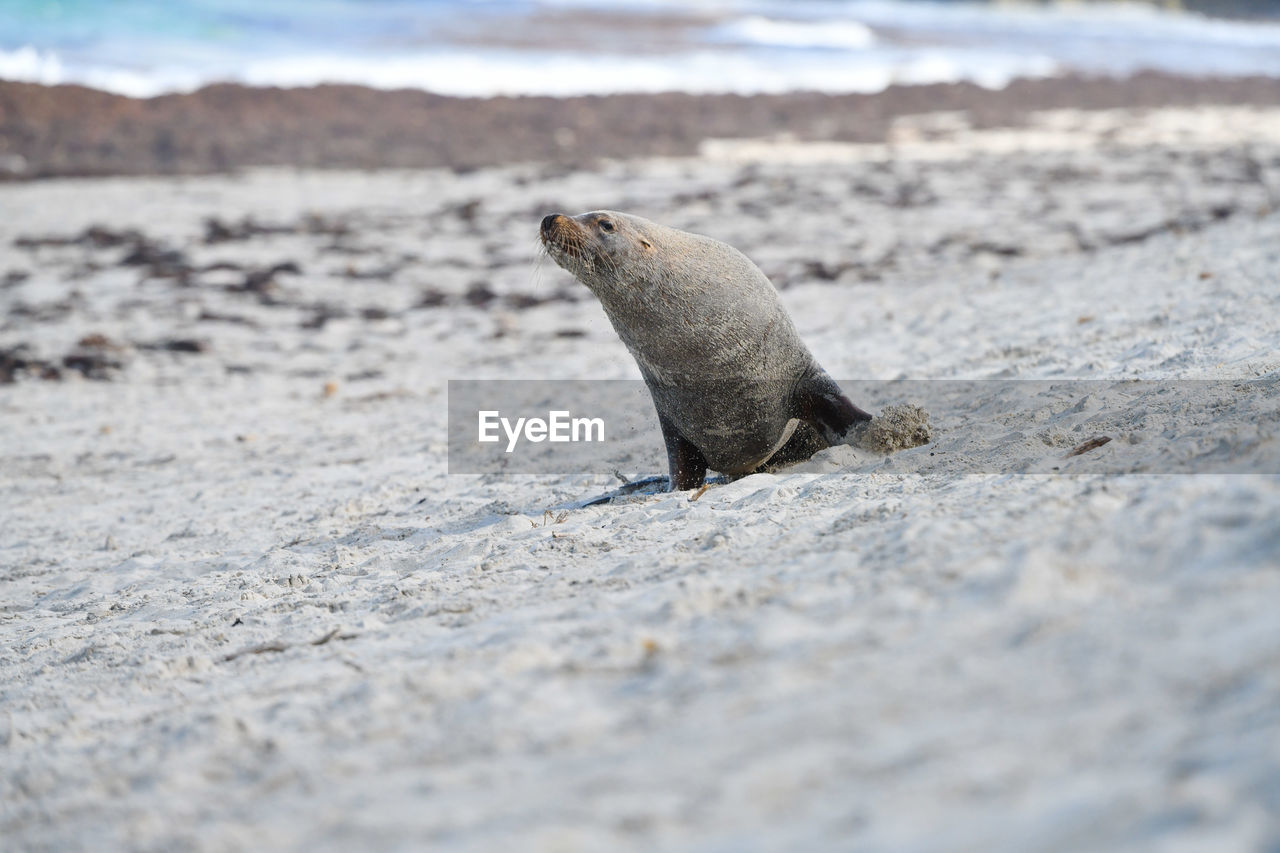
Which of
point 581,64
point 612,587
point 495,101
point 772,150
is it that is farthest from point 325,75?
point 612,587

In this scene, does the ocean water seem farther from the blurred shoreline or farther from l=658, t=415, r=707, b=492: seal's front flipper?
l=658, t=415, r=707, b=492: seal's front flipper

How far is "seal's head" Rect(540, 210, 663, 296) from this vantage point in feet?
15.4

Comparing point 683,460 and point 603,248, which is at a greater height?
point 603,248

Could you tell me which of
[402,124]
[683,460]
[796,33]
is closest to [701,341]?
[683,460]

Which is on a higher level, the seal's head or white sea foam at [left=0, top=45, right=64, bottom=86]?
white sea foam at [left=0, top=45, right=64, bottom=86]

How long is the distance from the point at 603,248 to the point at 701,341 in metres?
0.58

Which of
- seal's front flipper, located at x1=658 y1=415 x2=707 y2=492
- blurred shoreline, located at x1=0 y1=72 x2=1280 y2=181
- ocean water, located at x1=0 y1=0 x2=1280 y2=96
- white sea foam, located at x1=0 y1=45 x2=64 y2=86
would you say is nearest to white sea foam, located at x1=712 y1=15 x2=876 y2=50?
ocean water, located at x1=0 y1=0 x2=1280 y2=96

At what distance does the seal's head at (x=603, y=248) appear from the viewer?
4.71m

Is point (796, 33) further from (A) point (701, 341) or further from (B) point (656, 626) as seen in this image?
(B) point (656, 626)

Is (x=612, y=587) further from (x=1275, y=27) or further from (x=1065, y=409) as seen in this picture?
(x=1275, y=27)

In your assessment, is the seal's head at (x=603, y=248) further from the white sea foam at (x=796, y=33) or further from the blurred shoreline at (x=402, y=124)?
the white sea foam at (x=796, y=33)

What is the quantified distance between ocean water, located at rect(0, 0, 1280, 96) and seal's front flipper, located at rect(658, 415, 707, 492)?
20085mm

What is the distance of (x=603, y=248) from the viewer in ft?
15.6

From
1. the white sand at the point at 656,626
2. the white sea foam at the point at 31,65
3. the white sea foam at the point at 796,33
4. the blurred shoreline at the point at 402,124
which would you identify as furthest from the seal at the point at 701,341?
the white sea foam at the point at 796,33
